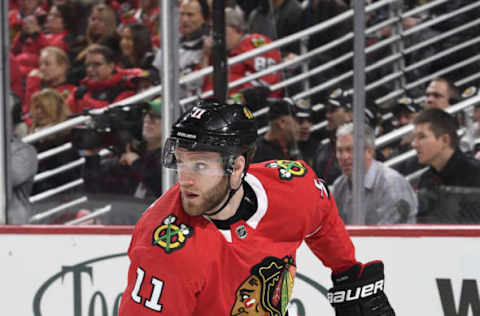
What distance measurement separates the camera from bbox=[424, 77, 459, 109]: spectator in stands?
3.21 m

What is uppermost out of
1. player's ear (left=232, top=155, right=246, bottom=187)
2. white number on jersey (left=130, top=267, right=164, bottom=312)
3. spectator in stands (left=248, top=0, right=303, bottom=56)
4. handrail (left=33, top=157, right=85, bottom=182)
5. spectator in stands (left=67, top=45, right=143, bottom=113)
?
spectator in stands (left=248, top=0, right=303, bottom=56)

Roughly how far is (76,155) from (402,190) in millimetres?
1454

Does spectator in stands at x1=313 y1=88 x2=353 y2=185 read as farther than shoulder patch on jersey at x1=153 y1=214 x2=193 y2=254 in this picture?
Yes

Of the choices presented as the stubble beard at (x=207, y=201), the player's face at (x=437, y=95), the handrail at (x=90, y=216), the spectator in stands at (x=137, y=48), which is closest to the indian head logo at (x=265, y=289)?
the stubble beard at (x=207, y=201)

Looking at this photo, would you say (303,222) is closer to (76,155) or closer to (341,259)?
(341,259)

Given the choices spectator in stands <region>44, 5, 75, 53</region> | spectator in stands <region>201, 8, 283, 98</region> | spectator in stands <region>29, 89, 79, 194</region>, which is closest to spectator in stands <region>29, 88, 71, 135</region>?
spectator in stands <region>29, 89, 79, 194</region>

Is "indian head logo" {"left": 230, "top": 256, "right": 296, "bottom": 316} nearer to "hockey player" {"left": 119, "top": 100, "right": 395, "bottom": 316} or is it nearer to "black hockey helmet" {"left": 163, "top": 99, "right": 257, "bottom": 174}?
"hockey player" {"left": 119, "top": 100, "right": 395, "bottom": 316}

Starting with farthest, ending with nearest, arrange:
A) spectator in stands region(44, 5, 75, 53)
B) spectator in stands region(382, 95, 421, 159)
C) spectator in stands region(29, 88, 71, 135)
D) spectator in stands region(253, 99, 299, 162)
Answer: spectator in stands region(44, 5, 75, 53)
spectator in stands region(29, 88, 71, 135)
spectator in stands region(253, 99, 299, 162)
spectator in stands region(382, 95, 421, 159)

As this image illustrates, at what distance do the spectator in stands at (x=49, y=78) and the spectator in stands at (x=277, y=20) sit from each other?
2.98ft

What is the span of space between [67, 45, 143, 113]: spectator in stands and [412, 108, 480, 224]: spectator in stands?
129cm

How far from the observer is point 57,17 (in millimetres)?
3936

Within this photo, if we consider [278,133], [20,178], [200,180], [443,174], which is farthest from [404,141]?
[20,178]

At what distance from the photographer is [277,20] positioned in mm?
3492

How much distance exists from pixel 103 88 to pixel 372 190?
129cm
